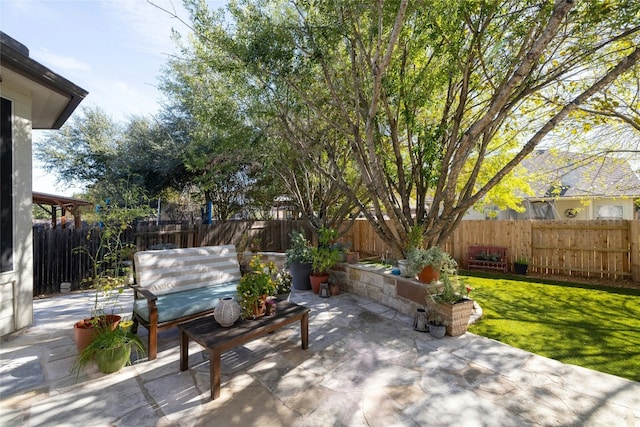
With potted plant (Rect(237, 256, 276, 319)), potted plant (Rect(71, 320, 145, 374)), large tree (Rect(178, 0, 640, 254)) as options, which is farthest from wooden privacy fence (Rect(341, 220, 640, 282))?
potted plant (Rect(71, 320, 145, 374))

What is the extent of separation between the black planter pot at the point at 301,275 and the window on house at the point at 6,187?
425 centimetres

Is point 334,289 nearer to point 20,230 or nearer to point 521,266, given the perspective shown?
point 20,230

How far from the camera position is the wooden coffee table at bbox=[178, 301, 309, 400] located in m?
2.44

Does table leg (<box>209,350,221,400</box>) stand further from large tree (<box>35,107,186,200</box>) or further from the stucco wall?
large tree (<box>35,107,186,200</box>)

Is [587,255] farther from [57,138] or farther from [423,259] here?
[57,138]

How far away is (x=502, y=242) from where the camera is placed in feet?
26.7

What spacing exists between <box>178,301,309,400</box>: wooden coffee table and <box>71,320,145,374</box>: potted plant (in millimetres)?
582

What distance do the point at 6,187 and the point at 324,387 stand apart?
454 centimetres

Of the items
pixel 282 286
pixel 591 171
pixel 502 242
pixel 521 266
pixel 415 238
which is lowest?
pixel 521 266

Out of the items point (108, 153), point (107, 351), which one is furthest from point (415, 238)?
point (108, 153)

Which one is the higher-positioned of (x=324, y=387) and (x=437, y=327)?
(x=437, y=327)

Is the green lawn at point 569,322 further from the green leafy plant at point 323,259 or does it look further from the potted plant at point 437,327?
the green leafy plant at point 323,259

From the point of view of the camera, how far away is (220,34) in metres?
4.68

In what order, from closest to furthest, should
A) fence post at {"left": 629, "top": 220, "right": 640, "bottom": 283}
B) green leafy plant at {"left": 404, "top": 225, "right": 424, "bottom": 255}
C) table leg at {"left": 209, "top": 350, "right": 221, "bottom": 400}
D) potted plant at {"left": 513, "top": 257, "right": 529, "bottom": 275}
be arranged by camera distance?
table leg at {"left": 209, "top": 350, "right": 221, "bottom": 400}
green leafy plant at {"left": 404, "top": 225, "right": 424, "bottom": 255}
fence post at {"left": 629, "top": 220, "right": 640, "bottom": 283}
potted plant at {"left": 513, "top": 257, "right": 529, "bottom": 275}
